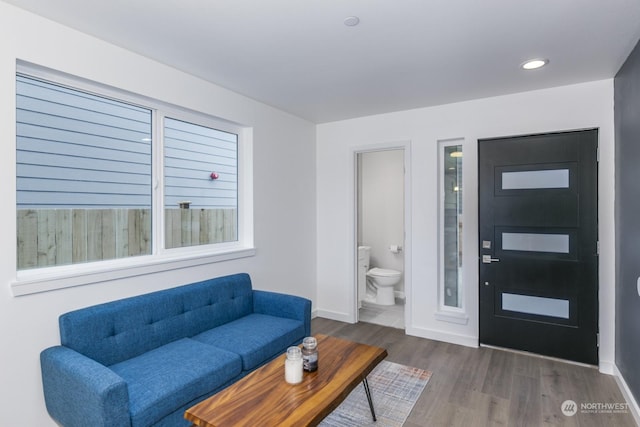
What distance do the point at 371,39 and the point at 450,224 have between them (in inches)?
87.8

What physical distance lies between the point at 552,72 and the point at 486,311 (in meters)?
2.25

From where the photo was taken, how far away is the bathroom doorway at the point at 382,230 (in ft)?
16.2

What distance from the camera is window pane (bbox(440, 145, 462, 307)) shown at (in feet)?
12.0

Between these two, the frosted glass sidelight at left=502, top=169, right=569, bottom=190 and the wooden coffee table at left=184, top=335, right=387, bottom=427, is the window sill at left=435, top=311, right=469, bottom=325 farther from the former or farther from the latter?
the wooden coffee table at left=184, top=335, right=387, bottom=427

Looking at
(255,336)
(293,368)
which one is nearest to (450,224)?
(255,336)

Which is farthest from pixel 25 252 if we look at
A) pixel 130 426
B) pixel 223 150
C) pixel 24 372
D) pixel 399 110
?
pixel 399 110

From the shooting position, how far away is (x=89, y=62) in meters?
2.22

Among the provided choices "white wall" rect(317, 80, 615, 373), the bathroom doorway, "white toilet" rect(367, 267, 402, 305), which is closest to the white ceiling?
"white wall" rect(317, 80, 615, 373)

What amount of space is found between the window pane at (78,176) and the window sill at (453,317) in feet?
9.66

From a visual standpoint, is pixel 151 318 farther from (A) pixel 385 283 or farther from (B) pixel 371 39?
(A) pixel 385 283

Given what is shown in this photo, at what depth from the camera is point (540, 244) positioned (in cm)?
317

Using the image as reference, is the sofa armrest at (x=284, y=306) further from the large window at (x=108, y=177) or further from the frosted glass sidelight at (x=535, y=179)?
the frosted glass sidelight at (x=535, y=179)

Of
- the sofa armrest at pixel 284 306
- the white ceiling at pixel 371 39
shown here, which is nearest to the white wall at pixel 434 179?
the white ceiling at pixel 371 39

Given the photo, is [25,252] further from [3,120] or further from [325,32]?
[325,32]
